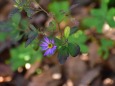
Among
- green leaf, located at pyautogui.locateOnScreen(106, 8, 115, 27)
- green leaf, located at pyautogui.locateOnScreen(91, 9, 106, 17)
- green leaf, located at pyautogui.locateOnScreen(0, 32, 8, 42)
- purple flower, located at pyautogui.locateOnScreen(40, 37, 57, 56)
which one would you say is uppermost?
green leaf, located at pyautogui.locateOnScreen(0, 32, 8, 42)

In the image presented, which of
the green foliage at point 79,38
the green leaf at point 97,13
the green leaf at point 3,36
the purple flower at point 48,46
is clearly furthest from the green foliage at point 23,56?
the purple flower at point 48,46

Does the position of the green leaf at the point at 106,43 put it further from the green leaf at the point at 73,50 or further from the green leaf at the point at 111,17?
the green leaf at the point at 73,50

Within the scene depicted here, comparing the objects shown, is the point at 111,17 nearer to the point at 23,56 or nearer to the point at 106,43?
the point at 106,43

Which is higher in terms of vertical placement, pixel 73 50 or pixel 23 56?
pixel 23 56

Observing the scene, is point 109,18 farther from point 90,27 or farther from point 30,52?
point 30,52

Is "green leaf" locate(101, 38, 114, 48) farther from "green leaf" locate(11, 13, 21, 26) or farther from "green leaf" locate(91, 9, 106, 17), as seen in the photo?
"green leaf" locate(11, 13, 21, 26)

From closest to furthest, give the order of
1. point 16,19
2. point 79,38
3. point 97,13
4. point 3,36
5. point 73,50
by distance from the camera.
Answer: point 73,50 → point 16,19 → point 79,38 → point 97,13 → point 3,36

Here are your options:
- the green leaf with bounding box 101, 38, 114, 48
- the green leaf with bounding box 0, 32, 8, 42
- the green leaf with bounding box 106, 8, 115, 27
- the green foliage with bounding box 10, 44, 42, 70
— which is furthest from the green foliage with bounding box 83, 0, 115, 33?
the green leaf with bounding box 0, 32, 8, 42

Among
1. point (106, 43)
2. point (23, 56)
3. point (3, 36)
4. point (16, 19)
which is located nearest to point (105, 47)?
point (106, 43)
